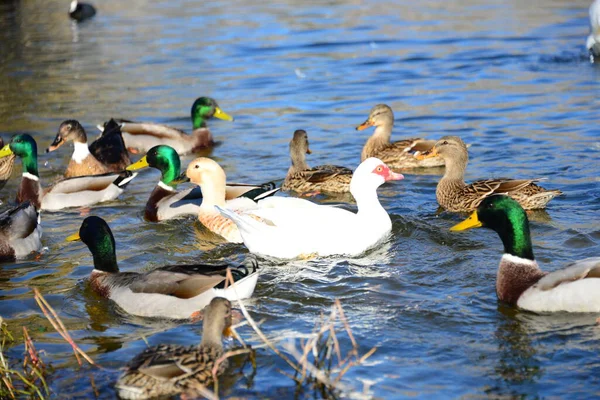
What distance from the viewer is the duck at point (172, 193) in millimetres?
10266

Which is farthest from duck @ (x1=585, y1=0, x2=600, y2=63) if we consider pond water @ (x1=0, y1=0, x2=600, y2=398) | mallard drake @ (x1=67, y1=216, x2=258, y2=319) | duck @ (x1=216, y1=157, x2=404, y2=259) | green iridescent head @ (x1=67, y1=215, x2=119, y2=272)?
green iridescent head @ (x1=67, y1=215, x2=119, y2=272)

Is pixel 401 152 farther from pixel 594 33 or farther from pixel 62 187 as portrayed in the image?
pixel 594 33

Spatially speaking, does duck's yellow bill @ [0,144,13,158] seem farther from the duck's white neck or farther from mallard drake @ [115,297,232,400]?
mallard drake @ [115,297,232,400]

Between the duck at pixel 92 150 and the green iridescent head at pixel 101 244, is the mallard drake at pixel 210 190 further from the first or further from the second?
the duck at pixel 92 150

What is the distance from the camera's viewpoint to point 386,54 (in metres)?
19.2

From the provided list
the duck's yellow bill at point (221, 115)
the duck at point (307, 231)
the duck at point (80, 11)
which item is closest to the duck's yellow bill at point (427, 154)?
the duck at point (307, 231)

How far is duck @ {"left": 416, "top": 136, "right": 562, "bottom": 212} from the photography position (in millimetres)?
9484

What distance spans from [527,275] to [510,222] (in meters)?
0.41

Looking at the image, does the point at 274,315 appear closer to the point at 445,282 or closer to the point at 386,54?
the point at 445,282

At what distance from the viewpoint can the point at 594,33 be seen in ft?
55.8

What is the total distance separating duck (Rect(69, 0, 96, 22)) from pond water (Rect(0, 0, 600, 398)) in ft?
1.42

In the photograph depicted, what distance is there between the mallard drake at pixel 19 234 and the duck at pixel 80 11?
56.7 feet

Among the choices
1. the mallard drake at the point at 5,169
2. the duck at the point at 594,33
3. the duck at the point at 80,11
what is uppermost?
the duck at the point at 80,11

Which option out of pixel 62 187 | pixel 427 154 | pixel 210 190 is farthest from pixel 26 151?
pixel 427 154
